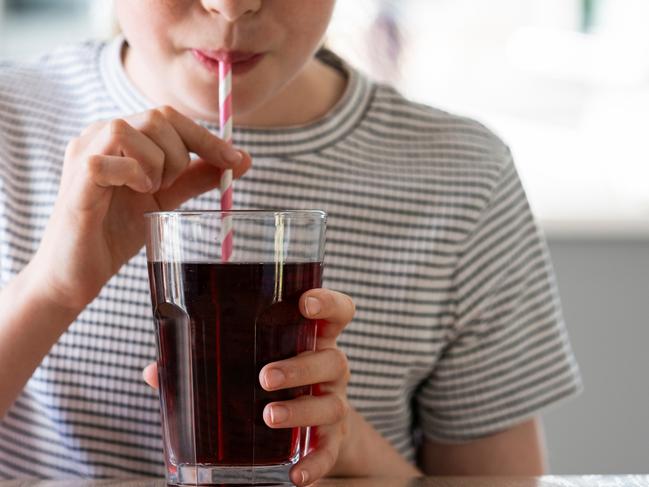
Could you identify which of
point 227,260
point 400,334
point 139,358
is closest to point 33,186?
point 139,358

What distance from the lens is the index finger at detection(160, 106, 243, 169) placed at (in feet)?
3.21

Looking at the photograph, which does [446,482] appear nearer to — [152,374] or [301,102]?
[152,374]

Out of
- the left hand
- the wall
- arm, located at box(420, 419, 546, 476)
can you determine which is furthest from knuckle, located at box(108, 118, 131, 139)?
the wall

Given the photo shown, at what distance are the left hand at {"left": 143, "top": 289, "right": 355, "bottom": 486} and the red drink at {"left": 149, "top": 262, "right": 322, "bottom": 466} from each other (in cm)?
1

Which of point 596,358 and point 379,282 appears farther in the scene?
point 596,358

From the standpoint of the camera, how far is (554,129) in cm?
312

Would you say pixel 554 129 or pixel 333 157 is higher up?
pixel 554 129

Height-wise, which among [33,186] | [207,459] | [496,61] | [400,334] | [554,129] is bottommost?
[207,459]

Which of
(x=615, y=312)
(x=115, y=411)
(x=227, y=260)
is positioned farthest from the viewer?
(x=615, y=312)

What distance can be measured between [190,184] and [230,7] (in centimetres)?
19

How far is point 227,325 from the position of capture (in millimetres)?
822

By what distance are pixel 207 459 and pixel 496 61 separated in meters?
2.47

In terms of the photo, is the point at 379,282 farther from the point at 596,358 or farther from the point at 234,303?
the point at 596,358

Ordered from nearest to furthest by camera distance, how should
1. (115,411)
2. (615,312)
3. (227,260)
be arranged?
(227,260) → (115,411) → (615,312)
